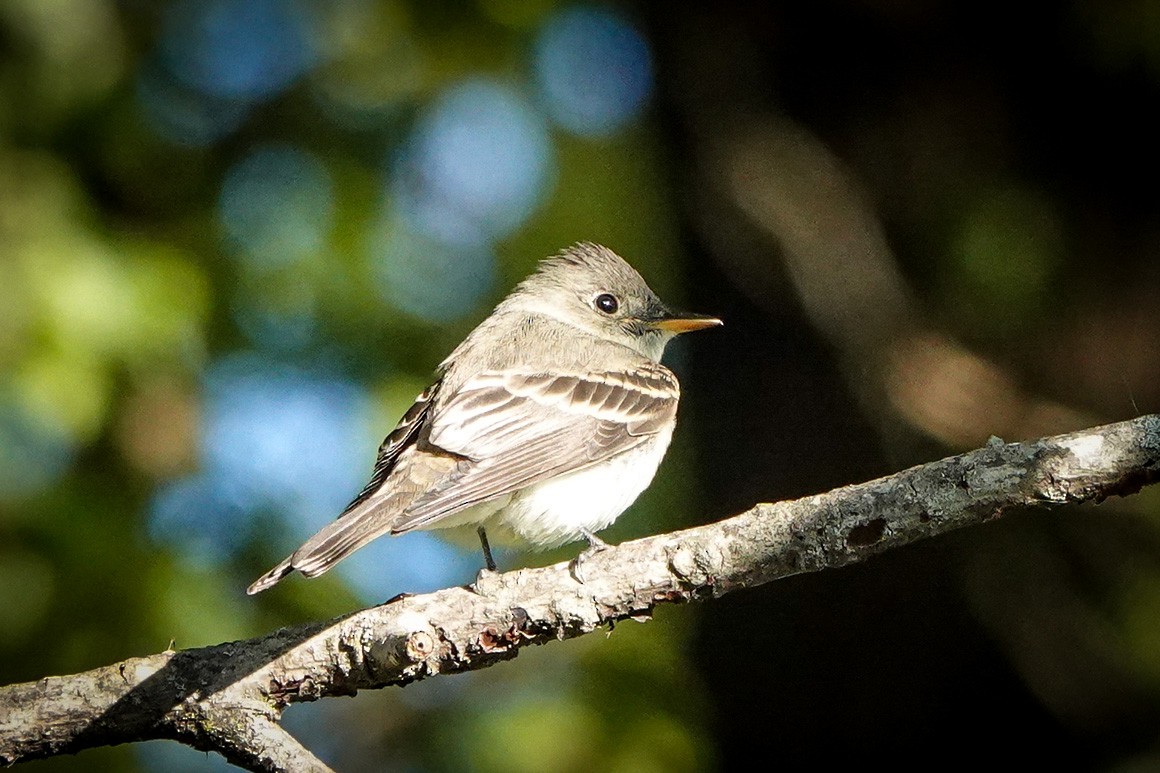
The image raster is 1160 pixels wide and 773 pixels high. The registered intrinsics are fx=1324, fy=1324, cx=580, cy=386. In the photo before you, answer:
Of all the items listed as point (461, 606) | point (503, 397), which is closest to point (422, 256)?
point (503, 397)

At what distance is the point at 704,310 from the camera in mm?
7152

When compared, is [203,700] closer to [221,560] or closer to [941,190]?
[221,560]

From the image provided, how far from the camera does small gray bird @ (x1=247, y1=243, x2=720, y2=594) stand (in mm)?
4531

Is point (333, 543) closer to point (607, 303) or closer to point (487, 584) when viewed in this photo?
point (487, 584)

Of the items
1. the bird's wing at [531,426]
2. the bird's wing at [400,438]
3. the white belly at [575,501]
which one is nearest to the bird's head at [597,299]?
the bird's wing at [531,426]

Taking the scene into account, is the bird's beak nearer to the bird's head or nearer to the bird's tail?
the bird's head

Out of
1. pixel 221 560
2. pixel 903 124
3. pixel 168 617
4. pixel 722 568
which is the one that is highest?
pixel 903 124

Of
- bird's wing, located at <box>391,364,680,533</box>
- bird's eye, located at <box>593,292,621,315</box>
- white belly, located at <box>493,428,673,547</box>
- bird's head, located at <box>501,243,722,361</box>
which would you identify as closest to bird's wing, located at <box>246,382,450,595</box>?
bird's wing, located at <box>391,364,680,533</box>

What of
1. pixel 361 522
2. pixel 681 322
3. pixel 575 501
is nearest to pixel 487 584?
pixel 361 522

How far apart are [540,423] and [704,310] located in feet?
7.16

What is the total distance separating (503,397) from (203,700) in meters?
1.98

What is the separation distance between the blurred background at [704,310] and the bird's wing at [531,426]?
0.86 meters

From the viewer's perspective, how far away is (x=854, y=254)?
21.4ft

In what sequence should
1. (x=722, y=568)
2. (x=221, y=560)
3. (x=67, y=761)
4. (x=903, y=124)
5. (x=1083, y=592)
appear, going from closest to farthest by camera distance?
(x=722, y=568) < (x=67, y=761) < (x=221, y=560) < (x=1083, y=592) < (x=903, y=124)
